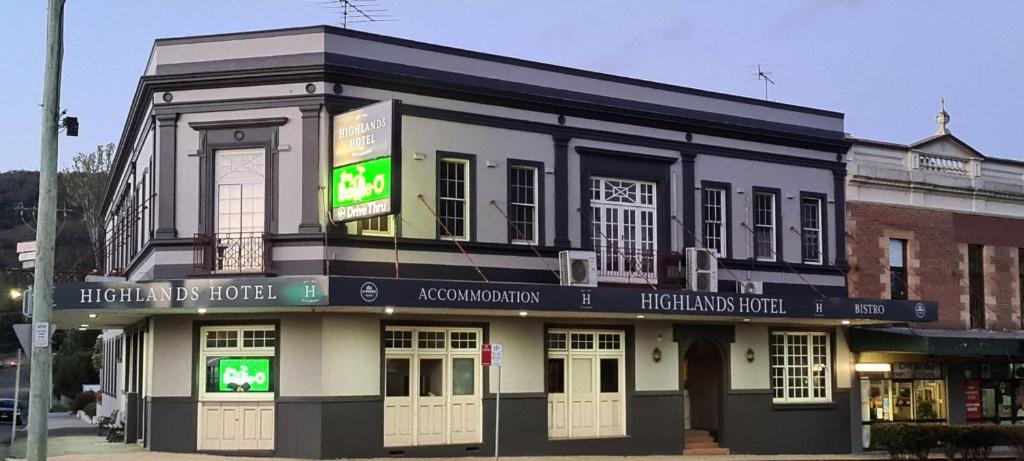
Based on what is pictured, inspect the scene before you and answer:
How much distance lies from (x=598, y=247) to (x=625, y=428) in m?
4.19

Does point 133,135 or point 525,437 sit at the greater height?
point 133,135

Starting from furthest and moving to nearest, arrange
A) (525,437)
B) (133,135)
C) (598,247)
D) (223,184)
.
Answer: (133,135) → (598,247) → (525,437) → (223,184)

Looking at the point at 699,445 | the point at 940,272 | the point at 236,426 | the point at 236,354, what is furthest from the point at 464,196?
the point at 940,272

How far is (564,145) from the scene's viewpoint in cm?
2789

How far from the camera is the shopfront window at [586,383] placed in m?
27.5

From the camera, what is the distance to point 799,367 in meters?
31.2

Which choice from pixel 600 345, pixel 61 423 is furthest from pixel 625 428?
pixel 61 423

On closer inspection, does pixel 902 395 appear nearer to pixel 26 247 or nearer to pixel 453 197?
pixel 453 197

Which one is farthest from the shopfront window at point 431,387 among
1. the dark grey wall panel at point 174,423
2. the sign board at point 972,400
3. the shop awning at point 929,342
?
the sign board at point 972,400

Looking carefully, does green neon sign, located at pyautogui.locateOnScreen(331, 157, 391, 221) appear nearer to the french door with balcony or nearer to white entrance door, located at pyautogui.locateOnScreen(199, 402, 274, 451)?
the french door with balcony

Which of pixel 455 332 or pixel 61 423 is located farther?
pixel 61 423

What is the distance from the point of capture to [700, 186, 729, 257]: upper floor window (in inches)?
1185

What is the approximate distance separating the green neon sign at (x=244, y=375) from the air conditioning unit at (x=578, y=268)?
264 inches

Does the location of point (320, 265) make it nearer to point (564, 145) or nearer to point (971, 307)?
point (564, 145)
